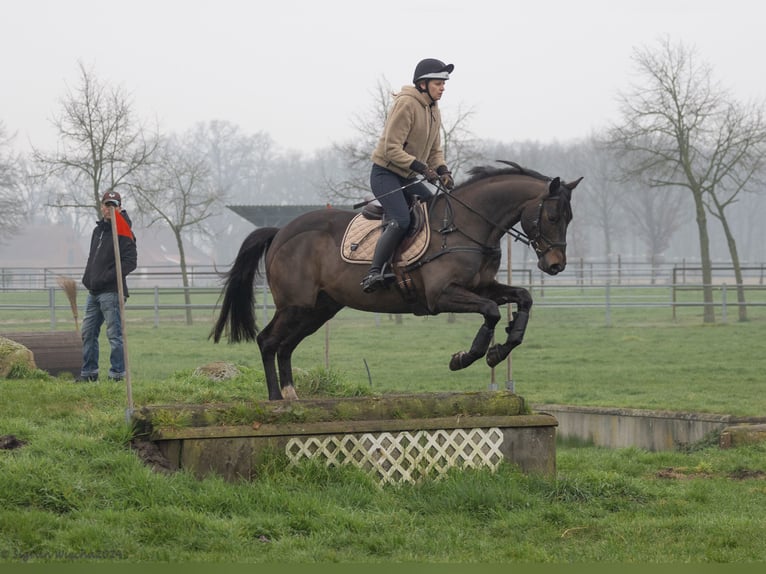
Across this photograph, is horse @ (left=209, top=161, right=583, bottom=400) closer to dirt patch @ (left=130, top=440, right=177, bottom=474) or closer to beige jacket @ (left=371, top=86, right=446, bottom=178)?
beige jacket @ (left=371, top=86, right=446, bottom=178)

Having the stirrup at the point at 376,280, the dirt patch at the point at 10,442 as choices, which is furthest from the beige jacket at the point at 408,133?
the dirt patch at the point at 10,442

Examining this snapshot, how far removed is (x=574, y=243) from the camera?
70125 millimetres

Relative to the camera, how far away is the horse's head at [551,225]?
851 cm

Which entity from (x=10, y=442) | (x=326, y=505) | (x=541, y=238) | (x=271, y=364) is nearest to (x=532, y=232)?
(x=541, y=238)

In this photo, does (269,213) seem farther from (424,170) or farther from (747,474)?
(747,474)

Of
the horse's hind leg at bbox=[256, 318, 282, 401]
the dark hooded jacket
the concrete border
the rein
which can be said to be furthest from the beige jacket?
the concrete border

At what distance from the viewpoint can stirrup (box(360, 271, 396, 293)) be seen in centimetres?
886

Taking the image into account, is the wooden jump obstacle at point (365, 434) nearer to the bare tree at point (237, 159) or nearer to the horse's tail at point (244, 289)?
the horse's tail at point (244, 289)

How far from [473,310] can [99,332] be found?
18.0 ft

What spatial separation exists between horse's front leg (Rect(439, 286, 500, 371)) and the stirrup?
0.53 metres

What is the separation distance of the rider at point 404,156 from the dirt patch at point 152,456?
217cm

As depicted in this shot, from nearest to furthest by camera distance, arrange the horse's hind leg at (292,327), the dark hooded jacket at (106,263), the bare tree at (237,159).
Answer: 1. the horse's hind leg at (292,327)
2. the dark hooded jacket at (106,263)
3. the bare tree at (237,159)

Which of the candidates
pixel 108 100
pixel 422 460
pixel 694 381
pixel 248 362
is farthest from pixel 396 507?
pixel 108 100

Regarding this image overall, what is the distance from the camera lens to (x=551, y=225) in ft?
27.9
